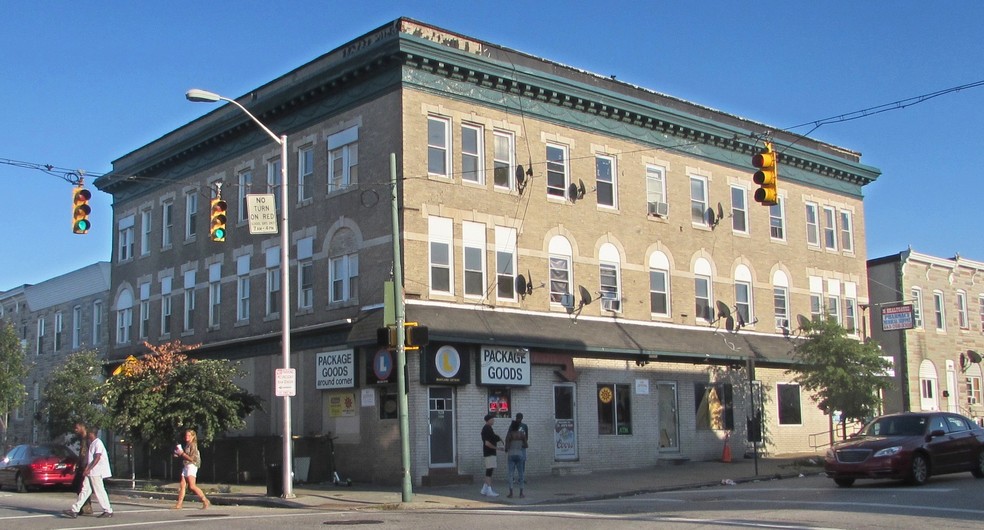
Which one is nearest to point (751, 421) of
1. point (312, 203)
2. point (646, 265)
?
point (646, 265)

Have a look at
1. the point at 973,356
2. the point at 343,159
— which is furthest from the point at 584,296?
the point at 973,356

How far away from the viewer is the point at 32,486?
2905cm

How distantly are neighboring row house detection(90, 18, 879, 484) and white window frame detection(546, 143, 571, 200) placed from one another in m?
0.06

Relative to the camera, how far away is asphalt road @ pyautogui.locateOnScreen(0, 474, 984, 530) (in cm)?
1527

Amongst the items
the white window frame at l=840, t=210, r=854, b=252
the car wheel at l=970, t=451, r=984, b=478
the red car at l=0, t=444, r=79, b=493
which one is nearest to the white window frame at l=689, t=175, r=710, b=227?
the white window frame at l=840, t=210, r=854, b=252

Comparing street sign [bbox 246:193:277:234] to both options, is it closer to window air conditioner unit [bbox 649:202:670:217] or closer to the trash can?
the trash can

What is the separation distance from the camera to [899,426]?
71.8 feet

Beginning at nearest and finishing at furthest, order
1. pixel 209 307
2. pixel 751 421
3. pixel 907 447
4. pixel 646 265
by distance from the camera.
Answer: pixel 907 447
pixel 751 421
pixel 646 265
pixel 209 307

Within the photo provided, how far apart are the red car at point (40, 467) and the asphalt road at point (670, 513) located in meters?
5.52

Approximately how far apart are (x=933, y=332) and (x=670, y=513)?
3240cm

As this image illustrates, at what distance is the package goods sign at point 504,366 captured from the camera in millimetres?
27391

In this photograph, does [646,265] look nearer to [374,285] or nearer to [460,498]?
[374,285]

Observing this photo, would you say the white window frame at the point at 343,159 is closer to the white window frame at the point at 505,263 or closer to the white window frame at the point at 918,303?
the white window frame at the point at 505,263

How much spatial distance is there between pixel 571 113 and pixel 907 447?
580 inches
